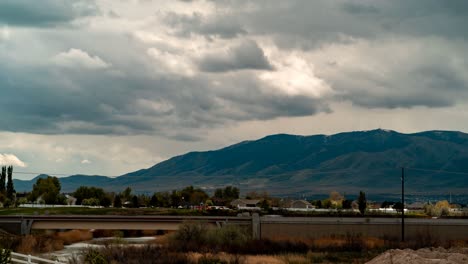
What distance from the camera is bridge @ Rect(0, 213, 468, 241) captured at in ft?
373

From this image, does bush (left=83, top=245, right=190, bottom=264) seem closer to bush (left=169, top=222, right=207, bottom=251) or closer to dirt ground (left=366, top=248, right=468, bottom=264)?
dirt ground (left=366, top=248, right=468, bottom=264)

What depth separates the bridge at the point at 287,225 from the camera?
114 metres

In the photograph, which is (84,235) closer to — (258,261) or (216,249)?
(216,249)

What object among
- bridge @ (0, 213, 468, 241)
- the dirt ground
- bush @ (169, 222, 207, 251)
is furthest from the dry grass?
the dirt ground

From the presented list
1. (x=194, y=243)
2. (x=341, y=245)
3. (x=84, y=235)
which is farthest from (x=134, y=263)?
(x=84, y=235)

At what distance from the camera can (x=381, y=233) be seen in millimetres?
114875

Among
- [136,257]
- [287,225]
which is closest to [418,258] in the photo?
[136,257]

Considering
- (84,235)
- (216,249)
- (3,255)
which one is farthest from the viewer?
(84,235)

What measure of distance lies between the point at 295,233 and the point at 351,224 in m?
9.56

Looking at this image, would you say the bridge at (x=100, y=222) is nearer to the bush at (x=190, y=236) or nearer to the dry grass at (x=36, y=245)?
the dry grass at (x=36, y=245)

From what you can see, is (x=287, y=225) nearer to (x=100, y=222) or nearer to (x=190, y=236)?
(x=190, y=236)

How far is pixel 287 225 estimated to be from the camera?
114438mm

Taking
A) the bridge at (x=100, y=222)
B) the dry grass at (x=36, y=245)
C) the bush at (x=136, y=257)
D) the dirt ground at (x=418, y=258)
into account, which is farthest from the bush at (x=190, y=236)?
the dirt ground at (x=418, y=258)

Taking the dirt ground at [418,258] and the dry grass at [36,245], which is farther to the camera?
the dry grass at [36,245]
